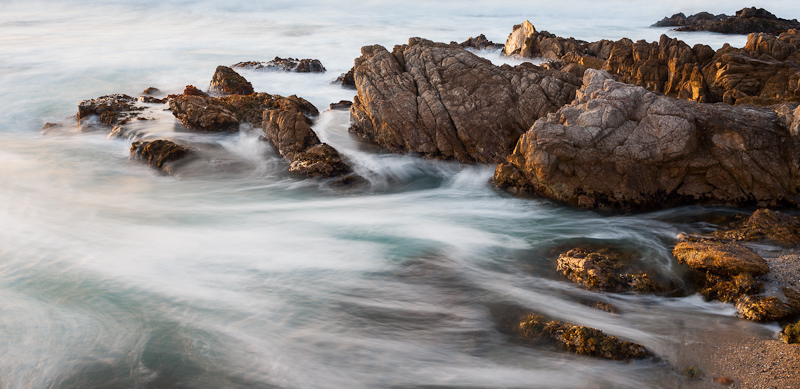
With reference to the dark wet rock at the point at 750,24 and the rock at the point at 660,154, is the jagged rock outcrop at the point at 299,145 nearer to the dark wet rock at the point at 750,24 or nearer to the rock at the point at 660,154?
the rock at the point at 660,154

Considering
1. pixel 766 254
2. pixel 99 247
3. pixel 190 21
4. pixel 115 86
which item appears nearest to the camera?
pixel 766 254

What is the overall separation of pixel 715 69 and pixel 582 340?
1378cm

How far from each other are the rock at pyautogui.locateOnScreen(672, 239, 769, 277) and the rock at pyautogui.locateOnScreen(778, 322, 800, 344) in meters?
1.27

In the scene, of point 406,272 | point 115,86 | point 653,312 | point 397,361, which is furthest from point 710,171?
point 115,86

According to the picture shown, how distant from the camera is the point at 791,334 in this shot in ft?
21.8

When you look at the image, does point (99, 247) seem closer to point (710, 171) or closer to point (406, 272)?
point (406, 272)

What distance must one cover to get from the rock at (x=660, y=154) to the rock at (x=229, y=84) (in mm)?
14049

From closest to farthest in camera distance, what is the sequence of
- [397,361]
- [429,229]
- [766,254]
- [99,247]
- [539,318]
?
[397,361]
[539,318]
[766,254]
[99,247]
[429,229]

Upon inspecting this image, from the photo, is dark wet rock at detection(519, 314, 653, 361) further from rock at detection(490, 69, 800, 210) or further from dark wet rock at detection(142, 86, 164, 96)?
dark wet rock at detection(142, 86, 164, 96)

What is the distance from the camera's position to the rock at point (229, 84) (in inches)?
842

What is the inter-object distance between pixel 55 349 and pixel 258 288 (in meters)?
3.05

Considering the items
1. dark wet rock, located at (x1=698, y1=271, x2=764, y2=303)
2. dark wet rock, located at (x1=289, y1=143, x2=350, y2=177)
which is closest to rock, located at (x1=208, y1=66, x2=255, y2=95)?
dark wet rock, located at (x1=289, y1=143, x2=350, y2=177)

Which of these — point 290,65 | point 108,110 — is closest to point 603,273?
→ point 108,110

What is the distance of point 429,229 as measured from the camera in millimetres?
11227
